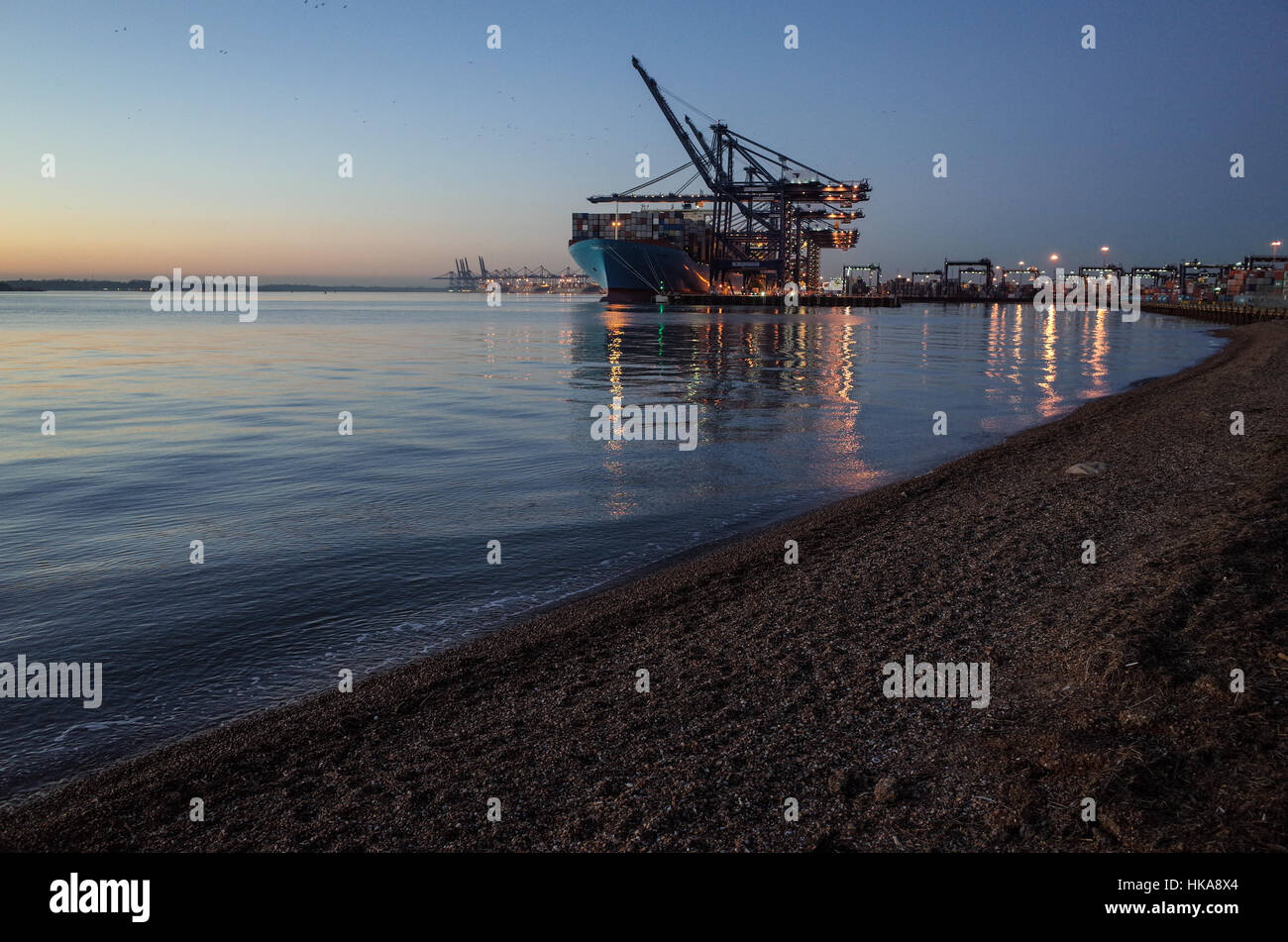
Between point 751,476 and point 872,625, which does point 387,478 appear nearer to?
point 751,476

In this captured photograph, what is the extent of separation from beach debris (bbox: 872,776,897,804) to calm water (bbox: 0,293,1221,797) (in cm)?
418

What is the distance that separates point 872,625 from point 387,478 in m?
9.81

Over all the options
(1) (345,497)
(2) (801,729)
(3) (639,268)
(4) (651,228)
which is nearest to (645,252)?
(3) (639,268)

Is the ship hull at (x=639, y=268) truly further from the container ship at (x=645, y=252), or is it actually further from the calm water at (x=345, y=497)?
the calm water at (x=345, y=497)

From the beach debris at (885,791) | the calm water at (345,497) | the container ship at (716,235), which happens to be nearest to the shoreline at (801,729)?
the beach debris at (885,791)

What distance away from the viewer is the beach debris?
156 inches

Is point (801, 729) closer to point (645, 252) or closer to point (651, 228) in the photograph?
point (645, 252)

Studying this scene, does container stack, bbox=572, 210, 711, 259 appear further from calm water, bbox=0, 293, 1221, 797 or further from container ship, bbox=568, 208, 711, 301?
calm water, bbox=0, 293, 1221, 797

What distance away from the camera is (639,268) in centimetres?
12912

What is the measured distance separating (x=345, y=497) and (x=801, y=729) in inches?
381

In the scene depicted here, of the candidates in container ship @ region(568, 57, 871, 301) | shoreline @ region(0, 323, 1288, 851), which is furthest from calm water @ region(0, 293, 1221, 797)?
container ship @ region(568, 57, 871, 301)

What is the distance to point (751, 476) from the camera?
1404cm

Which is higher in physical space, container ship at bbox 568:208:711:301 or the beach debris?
container ship at bbox 568:208:711:301

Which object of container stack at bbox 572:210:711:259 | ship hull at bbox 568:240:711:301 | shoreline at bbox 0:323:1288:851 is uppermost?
container stack at bbox 572:210:711:259
